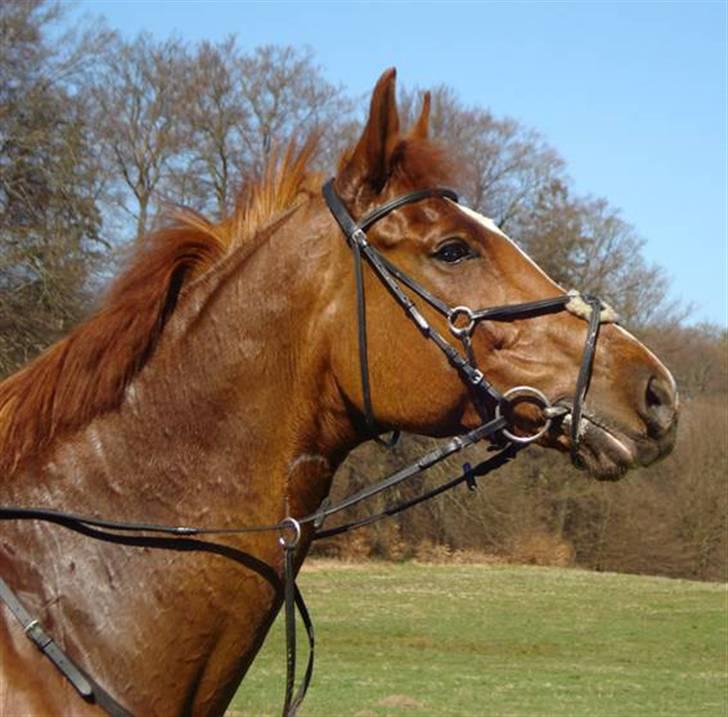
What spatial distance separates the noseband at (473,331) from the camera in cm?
353

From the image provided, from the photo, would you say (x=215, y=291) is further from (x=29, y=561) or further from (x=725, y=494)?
(x=725, y=494)

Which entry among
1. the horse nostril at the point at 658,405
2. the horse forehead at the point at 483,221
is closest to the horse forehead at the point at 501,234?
the horse forehead at the point at 483,221

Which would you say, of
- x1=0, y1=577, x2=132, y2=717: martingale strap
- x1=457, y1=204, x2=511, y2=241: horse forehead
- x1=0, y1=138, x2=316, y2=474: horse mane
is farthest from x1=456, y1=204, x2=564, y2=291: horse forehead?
x1=0, y1=577, x2=132, y2=717: martingale strap

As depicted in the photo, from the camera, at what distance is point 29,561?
349 cm

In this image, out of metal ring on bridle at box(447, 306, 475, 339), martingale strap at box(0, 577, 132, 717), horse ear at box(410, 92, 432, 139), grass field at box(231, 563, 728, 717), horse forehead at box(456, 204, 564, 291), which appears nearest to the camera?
martingale strap at box(0, 577, 132, 717)

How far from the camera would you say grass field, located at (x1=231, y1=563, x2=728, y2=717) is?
1689 centimetres

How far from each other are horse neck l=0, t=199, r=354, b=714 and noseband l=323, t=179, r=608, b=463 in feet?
0.54

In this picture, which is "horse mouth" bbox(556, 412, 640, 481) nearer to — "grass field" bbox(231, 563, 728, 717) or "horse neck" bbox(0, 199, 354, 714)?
"horse neck" bbox(0, 199, 354, 714)

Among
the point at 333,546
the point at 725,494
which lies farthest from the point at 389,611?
the point at 725,494

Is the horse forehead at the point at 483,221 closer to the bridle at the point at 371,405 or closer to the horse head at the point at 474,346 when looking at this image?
the horse head at the point at 474,346

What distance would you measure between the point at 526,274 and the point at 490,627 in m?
26.0

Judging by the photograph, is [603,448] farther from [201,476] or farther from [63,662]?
[63,662]

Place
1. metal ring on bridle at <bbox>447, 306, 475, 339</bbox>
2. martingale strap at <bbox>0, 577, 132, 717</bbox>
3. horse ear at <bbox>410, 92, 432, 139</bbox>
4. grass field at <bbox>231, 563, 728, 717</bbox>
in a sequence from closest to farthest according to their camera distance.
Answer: martingale strap at <bbox>0, 577, 132, 717</bbox>, metal ring on bridle at <bbox>447, 306, 475, 339</bbox>, horse ear at <bbox>410, 92, 432, 139</bbox>, grass field at <bbox>231, 563, 728, 717</bbox>

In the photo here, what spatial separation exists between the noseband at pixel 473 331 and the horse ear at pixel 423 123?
20.0 inches
